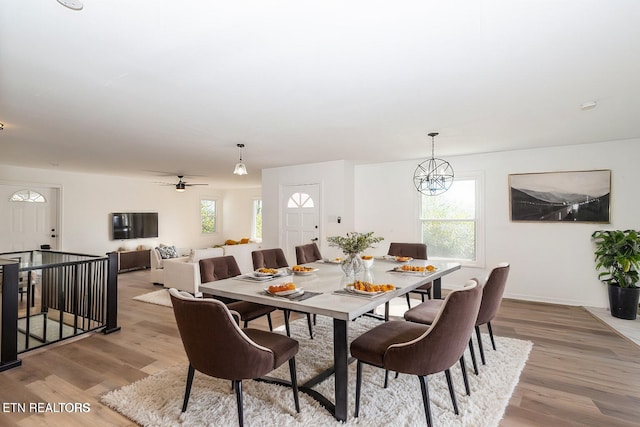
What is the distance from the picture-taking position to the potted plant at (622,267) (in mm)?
4051

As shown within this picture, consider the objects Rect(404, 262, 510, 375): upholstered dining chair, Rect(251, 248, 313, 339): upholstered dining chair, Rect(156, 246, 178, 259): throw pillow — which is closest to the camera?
Rect(404, 262, 510, 375): upholstered dining chair

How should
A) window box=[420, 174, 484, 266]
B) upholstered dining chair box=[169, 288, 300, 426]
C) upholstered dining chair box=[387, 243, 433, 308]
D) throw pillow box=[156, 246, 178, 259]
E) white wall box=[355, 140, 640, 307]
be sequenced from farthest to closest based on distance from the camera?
throw pillow box=[156, 246, 178, 259], window box=[420, 174, 484, 266], white wall box=[355, 140, 640, 307], upholstered dining chair box=[387, 243, 433, 308], upholstered dining chair box=[169, 288, 300, 426]

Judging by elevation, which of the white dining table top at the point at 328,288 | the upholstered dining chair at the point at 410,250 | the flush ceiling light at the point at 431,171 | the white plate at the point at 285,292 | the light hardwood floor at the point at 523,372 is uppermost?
the flush ceiling light at the point at 431,171

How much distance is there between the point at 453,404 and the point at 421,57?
2201mm

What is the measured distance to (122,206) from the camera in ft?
26.7

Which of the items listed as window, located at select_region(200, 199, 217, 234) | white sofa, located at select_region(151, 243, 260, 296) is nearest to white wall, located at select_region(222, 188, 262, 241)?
window, located at select_region(200, 199, 217, 234)

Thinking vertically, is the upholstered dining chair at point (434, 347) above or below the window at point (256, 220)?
below

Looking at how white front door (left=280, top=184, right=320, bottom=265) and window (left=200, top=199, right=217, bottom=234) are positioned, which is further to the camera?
window (left=200, top=199, right=217, bottom=234)

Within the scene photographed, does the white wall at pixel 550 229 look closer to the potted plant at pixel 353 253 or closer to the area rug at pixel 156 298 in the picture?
the potted plant at pixel 353 253

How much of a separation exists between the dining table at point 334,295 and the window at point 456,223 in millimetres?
2498

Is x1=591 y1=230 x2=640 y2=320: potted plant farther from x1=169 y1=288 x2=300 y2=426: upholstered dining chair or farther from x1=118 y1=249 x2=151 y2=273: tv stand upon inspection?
x1=118 y1=249 x2=151 y2=273: tv stand

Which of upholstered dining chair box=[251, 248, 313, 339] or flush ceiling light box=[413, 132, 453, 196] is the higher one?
flush ceiling light box=[413, 132, 453, 196]

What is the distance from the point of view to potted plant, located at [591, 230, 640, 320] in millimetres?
4051

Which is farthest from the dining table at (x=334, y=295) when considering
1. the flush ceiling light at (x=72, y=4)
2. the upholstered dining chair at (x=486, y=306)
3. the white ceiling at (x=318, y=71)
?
the flush ceiling light at (x=72, y=4)
